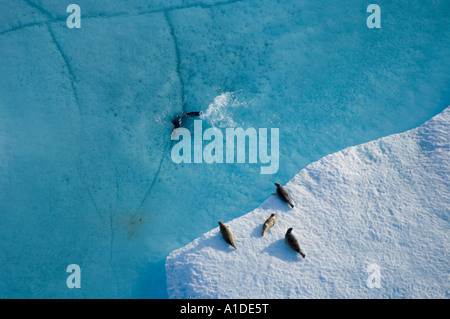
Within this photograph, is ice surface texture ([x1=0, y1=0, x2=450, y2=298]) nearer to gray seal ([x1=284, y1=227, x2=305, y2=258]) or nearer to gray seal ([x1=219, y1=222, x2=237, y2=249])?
gray seal ([x1=219, y1=222, x2=237, y2=249])

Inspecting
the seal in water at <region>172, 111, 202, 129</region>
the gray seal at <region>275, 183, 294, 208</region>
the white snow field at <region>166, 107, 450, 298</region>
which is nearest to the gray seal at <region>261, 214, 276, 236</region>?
the white snow field at <region>166, 107, 450, 298</region>

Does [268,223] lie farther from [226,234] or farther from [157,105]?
[157,105]

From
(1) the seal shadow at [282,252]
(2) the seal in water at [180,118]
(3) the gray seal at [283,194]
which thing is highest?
(2) the seal in water at [180,118]

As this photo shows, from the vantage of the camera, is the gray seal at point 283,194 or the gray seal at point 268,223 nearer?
the gray seal at point 268,223

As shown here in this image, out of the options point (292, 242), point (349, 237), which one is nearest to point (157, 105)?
point (292, 242)

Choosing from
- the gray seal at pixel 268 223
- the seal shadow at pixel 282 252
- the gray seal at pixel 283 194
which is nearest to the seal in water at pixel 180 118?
the gray seal at pixel 283 194

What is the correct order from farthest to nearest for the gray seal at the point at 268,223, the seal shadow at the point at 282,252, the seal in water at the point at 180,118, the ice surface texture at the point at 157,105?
1. the seal in water at the point at 180,118
2. the ice surface texture at the point at 157,105
3. the gray seal at the point at 268,223
4. the seal shadow at the point at 282,252

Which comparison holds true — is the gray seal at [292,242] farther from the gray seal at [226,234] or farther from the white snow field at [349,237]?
the gray seal at [226,234]

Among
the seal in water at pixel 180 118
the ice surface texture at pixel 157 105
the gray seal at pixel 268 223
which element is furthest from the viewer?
the seal in water at pixel 180 118
